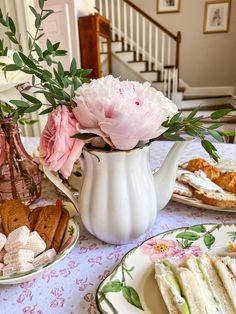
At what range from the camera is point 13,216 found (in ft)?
1.69

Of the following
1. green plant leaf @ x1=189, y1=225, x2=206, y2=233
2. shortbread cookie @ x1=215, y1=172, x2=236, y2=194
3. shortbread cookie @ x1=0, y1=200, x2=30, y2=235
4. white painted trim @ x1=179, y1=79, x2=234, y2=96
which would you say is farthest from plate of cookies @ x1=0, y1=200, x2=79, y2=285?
white painted trim @ x1=179, y1=79, x2=234, y2=96

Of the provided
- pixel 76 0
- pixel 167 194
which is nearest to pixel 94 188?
pixel 167 194

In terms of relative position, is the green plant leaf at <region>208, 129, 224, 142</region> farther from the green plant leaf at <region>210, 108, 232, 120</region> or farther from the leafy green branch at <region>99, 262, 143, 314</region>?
the leafy green branch at <region>99, 262, 143, 314</region>

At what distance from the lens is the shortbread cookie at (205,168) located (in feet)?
2.45

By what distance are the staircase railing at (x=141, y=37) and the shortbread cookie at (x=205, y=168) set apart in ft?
12.2

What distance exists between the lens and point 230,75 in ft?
15.8

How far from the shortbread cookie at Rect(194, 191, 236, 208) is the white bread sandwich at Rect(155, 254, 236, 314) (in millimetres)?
206

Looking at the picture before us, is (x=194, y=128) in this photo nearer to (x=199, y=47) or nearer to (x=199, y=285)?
(x=199, y=285)

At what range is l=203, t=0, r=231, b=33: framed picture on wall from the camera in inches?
175

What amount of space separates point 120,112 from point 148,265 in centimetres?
25

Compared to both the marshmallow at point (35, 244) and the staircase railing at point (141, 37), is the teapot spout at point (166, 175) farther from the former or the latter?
the staircase railing at point (141, 37)

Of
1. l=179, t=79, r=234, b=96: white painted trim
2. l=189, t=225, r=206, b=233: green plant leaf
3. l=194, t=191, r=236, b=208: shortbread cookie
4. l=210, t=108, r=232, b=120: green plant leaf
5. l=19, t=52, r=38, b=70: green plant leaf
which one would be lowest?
l=179, t=79, r=234, b=96: white painted trim

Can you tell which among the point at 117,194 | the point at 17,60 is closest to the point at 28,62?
the point at 17,60

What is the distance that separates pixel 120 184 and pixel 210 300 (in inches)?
8.8
